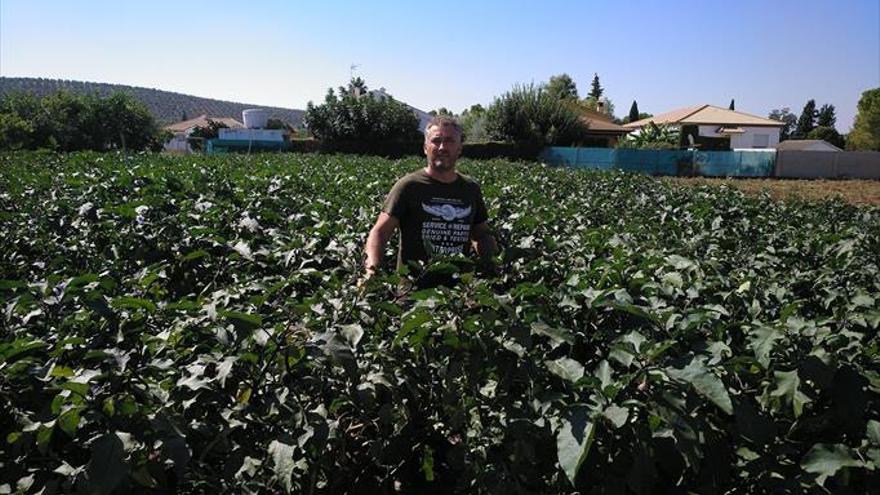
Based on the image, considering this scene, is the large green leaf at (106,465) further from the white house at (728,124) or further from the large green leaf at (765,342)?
the white house at (728,124)

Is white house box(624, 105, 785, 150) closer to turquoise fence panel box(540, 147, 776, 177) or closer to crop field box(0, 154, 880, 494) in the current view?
turquoise fence panel box(540, 147, 776, 177)

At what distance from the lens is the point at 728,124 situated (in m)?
63.7

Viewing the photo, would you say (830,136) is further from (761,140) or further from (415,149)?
(415,149)

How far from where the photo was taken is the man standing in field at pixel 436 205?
156 inches

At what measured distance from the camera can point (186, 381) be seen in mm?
1741

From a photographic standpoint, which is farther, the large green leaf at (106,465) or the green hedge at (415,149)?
the green hedge at (415,149)

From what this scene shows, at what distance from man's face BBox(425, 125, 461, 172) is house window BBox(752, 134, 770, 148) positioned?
76942 mm

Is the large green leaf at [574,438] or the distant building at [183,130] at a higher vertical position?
the distant building at [183,130]

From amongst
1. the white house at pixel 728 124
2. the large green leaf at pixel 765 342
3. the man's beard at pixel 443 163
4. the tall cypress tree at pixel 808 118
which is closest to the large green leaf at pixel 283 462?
the large green leaf at pixel 765 342

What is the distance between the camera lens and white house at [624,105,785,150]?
6172 cm

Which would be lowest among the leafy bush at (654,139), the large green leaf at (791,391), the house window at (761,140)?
the large green leaf at (791,391)

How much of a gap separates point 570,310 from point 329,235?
92.6 inches

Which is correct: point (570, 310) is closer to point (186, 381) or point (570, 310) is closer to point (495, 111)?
point (186, 381)

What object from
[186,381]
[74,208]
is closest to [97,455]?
[186,381]
